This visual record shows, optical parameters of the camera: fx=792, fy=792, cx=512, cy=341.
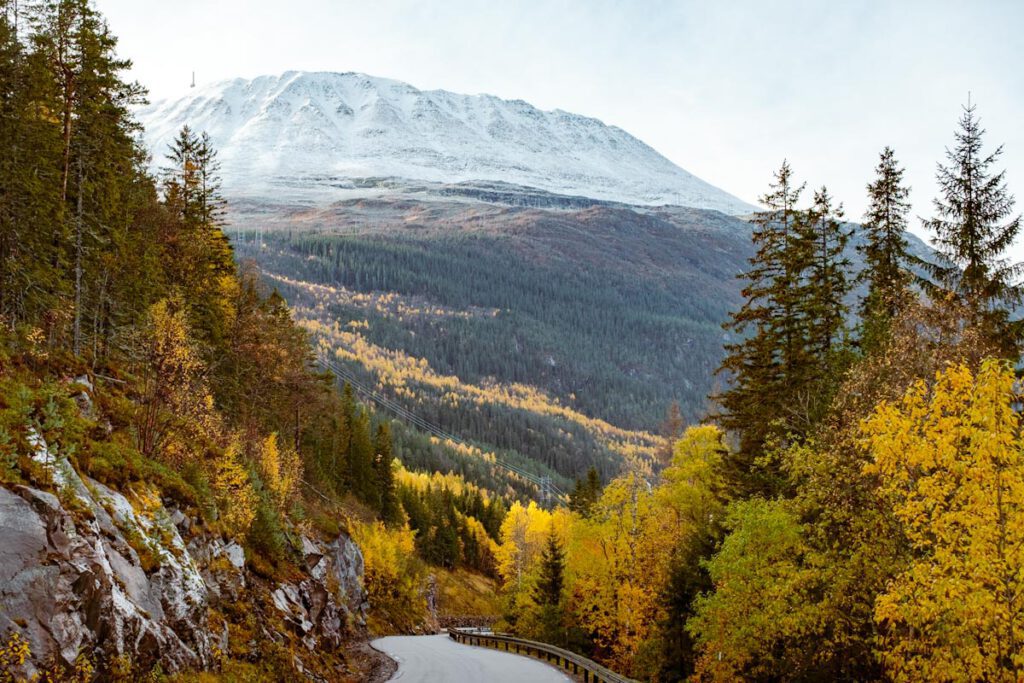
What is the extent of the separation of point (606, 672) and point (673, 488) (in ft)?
58.0

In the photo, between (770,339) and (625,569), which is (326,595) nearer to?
(625,569)

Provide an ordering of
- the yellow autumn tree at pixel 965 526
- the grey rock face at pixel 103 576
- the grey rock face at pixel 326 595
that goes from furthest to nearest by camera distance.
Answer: the grey rock face at pixel 326 595 → the yellow autumn tree at pixel 965 526 → the grey rock face at pixel 103 576

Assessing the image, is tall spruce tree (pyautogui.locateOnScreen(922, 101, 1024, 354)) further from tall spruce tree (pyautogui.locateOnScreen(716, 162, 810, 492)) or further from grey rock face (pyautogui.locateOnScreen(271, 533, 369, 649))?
grey rock face (pyautogui.locateOnScreen(271, 533, 369, 649))

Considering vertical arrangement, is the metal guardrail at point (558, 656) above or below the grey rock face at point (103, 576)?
below

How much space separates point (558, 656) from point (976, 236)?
81.4 feet

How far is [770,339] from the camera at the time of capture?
103 ft

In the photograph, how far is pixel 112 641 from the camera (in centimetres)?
1459

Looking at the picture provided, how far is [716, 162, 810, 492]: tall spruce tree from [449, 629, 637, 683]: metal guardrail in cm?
927

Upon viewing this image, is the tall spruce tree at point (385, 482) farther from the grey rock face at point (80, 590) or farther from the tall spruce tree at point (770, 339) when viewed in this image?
the grey rock face at point (80, 590)

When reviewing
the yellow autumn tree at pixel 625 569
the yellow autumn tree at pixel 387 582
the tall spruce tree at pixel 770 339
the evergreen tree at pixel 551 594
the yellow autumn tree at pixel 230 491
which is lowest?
the yellow autumn tree at pixel 387 582

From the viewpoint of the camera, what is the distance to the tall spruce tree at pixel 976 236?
2442 cm

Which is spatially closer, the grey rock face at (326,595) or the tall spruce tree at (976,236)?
the tall spruce tree at (976,236)

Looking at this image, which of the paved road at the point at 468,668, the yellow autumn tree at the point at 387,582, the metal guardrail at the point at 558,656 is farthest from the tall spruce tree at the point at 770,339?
the yellow autumn tree at the point at 387,582

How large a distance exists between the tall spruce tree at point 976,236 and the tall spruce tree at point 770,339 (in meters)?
5.45
